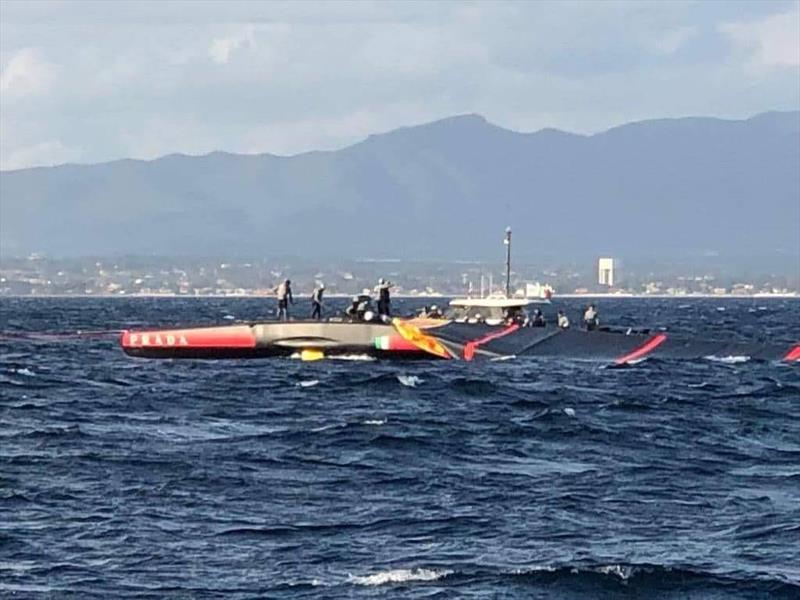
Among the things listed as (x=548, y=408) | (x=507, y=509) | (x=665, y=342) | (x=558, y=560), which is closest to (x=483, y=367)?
(x=665, y=342)

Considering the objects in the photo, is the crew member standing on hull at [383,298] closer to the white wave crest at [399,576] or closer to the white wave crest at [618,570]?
the white wave crest at [618,570]

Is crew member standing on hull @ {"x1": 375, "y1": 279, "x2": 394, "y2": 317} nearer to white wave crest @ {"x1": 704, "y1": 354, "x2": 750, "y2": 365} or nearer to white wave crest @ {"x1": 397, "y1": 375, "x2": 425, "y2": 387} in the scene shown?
white wave crest @ {"x1": 397, "y1": 375, "x2": 425, "y2": 387}

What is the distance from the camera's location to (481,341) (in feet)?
241

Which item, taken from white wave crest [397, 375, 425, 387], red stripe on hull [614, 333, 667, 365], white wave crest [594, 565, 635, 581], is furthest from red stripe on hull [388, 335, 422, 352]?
white wave crest [594, 565, 635, 581]

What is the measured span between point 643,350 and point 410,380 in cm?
1694

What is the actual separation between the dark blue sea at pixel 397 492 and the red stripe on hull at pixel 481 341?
1468 centimetres

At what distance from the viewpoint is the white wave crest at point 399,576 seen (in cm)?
2441

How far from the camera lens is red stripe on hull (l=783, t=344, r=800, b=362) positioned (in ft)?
249

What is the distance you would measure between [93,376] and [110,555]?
1483 inches

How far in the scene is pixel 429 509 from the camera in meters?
30.3

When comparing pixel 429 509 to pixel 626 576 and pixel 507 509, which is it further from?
pixel 626 576

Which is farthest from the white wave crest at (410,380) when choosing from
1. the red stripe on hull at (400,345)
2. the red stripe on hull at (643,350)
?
the red stripe on hull at (643,350)

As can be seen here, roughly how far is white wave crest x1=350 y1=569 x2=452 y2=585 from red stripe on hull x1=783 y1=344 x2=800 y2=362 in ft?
174

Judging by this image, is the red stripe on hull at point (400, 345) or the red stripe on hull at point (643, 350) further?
the red stripe on hull at point (643, 350)
